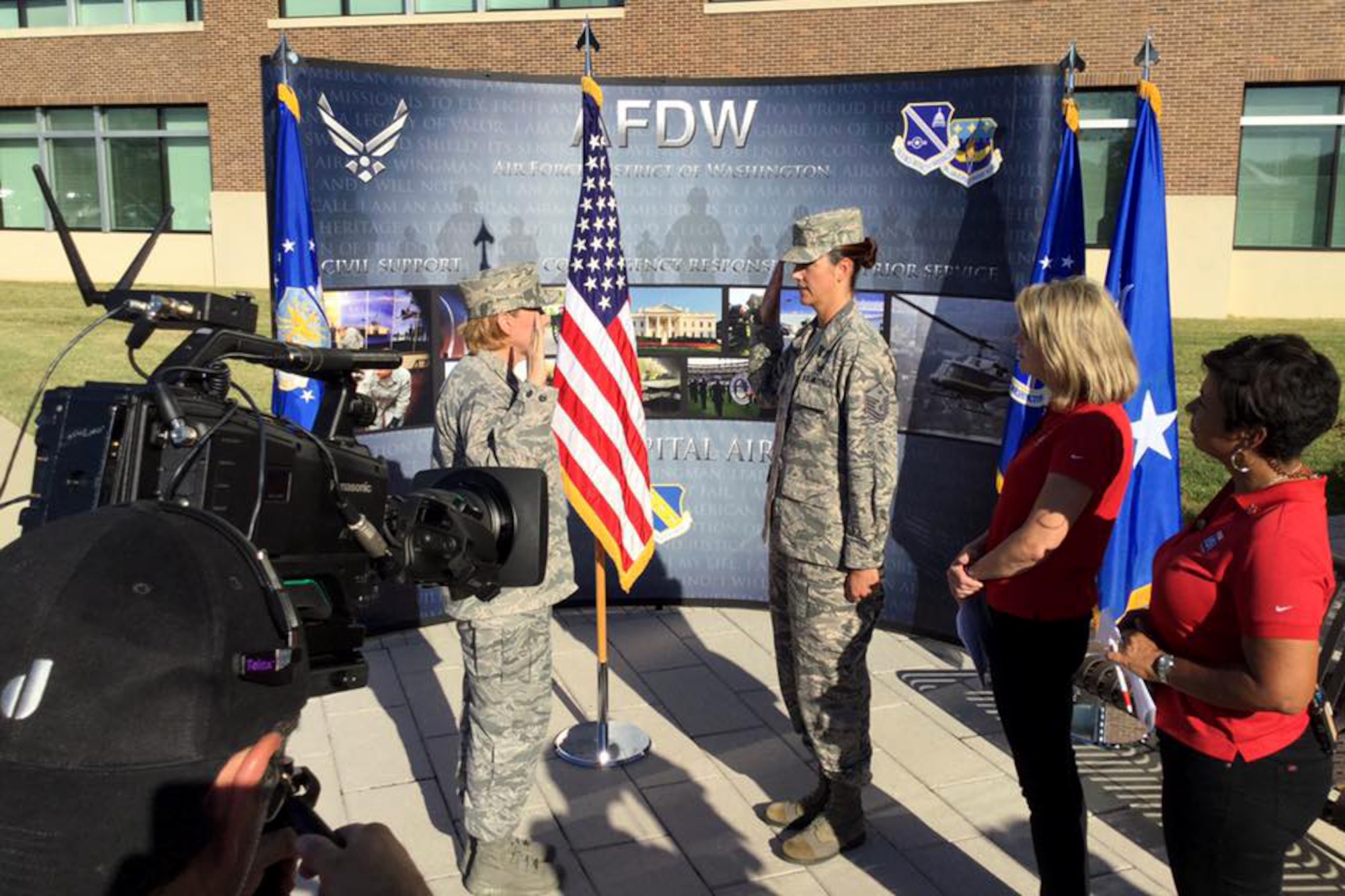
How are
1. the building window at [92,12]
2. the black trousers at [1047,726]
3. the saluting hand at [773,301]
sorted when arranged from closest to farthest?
the black trousers at [1047,726]
the saluting hand at [773,301]
the building window at [92,12]

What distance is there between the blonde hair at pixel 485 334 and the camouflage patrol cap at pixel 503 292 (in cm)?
2

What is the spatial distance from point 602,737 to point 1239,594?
2945 millimetres

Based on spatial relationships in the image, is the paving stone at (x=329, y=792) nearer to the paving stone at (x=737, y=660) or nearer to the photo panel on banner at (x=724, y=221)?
the photo panel on banner at (x=724, y=221)

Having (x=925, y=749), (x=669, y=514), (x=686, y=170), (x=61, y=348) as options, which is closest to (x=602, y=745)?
(x=925, y=749)

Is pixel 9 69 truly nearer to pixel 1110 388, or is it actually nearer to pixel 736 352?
pixel 736 352

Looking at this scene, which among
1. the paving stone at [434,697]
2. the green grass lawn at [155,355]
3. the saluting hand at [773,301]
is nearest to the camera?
the saluting hand at [773,301]

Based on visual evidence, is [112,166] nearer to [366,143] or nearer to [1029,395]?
[366,143]

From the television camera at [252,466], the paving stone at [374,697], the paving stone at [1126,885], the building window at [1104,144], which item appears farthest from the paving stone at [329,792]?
the building window at [1104,144]

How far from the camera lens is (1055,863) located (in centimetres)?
315

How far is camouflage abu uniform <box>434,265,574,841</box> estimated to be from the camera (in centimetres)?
353

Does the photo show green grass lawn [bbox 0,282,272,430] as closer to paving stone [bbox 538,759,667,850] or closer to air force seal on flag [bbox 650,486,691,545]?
air force seal on flag [bbox 650,486,691,545]

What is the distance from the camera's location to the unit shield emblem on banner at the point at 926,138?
5.36 m

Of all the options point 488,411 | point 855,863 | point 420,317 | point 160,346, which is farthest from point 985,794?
point 160,346

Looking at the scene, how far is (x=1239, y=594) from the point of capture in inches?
90.2
